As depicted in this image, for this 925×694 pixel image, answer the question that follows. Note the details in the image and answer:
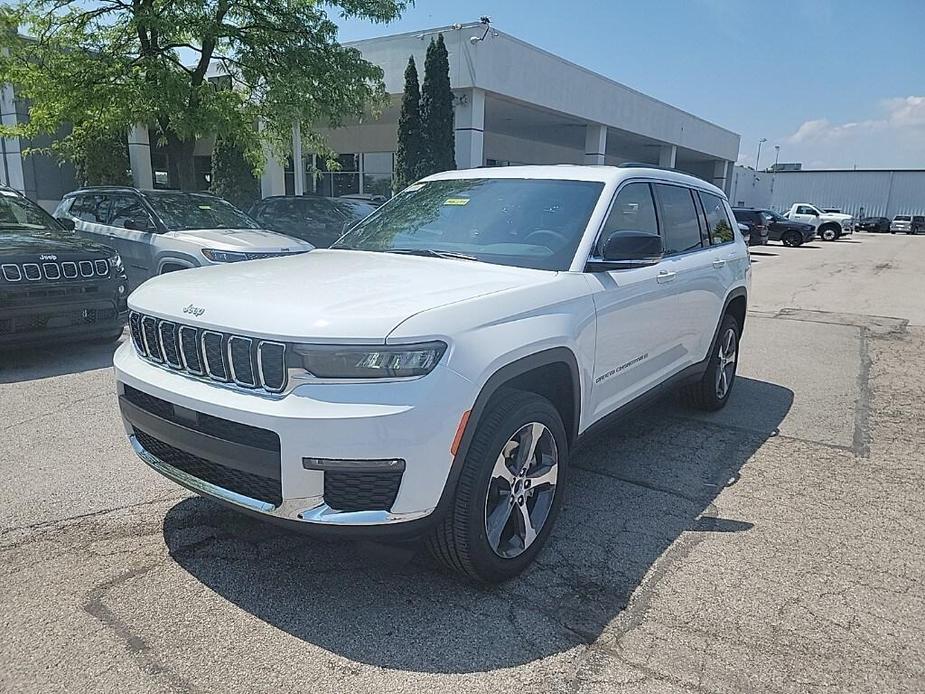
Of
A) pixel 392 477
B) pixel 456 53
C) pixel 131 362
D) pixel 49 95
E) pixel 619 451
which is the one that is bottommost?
pixel 619 451

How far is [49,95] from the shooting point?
37.8 feet

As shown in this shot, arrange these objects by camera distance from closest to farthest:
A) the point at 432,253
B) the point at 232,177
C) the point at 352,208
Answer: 1. the point at 432,253
2. the point at 352,208
3. the point at 232,177

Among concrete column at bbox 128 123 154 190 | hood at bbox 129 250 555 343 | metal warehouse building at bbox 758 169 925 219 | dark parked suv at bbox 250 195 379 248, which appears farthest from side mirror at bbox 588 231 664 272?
metal warehouse building at bbox 758 169 925 219

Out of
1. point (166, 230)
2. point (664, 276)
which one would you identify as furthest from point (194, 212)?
point (664, 276)

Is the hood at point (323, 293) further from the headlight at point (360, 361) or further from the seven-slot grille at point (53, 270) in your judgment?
the seven-slot grille at point (53, 270)

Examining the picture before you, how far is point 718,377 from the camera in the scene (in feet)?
18.6

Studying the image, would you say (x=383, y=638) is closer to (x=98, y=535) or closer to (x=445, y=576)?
(x=445, y=576)

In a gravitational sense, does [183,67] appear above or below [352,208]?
above

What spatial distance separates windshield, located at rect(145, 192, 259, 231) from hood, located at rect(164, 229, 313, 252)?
1.09 ft

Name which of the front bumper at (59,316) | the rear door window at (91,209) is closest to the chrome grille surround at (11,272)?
the front bumper at (59,316)

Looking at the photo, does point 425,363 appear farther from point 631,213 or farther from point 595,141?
point 595,141

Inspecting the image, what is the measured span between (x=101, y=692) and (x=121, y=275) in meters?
5.68

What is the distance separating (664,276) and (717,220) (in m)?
1.66

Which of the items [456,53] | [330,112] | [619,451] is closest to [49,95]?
[330,112]
